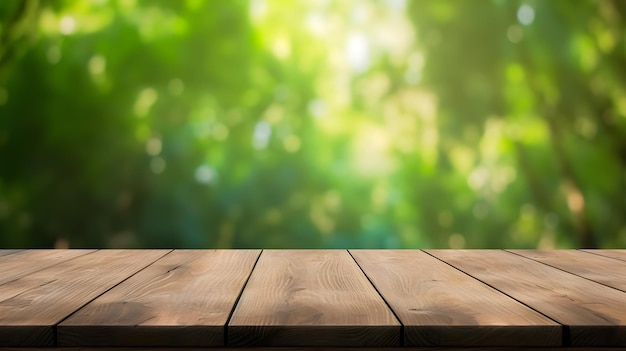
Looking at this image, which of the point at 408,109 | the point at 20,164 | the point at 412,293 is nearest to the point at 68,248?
the point at 20,164

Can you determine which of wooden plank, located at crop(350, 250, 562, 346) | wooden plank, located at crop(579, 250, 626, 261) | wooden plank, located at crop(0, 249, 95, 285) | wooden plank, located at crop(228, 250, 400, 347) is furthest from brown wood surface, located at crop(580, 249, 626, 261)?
wooden plank, located at crop(0, 249, 95, 285)

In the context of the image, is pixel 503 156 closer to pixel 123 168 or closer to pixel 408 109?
pixel 408 109

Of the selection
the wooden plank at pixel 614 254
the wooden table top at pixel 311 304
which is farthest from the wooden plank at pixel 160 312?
the wooden plank at pixel 614 254

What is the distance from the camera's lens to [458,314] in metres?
0.97

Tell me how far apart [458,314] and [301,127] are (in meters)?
1.26

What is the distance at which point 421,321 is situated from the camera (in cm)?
92

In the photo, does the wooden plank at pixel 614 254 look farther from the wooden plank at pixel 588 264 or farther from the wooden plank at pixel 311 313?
the wooden plank at pixel 311 313

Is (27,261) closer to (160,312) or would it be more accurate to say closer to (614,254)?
(160,312)

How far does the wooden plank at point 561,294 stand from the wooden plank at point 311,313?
26 cm

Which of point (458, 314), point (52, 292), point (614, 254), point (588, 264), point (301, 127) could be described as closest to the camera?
point (458, 314)

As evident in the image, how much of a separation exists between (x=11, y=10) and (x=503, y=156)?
1743 millimetres

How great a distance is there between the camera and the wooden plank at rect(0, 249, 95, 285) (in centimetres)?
139

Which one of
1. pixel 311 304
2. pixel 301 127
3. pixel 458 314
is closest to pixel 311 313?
pixel 311 304

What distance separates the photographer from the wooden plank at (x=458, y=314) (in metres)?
0.90
